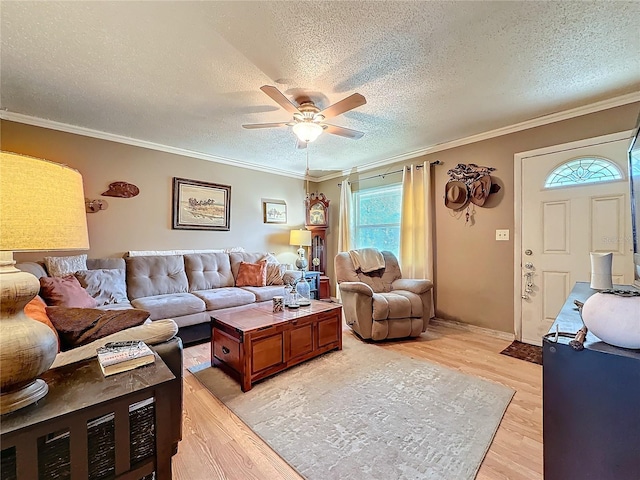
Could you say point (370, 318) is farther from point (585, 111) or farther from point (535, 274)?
point (585, 111)

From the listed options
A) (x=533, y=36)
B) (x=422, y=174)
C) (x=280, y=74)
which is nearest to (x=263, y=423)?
(x=280, y=74)

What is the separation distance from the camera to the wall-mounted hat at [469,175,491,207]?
3.23m

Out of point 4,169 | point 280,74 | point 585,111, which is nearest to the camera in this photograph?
point 4,169

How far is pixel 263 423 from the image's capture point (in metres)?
1.70

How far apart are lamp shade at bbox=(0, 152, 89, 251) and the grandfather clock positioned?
4.14 meters

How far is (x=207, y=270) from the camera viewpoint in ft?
12.3

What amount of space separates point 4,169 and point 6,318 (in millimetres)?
417

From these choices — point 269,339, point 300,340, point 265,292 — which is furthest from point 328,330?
point 265,292

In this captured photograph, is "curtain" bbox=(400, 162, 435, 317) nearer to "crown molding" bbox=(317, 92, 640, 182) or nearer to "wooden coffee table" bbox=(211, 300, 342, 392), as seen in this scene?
"crown molding" bbox=(317, 92, 640, 182)

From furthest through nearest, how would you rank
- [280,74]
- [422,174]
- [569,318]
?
[422,174], [280,74], [569,318]

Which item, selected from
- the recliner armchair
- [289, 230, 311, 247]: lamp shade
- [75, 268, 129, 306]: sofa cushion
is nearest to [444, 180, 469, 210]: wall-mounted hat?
the recliner armchair

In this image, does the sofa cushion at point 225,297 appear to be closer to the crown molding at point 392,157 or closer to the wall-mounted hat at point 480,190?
the crown molding at point 392,157

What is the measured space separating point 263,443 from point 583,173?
3532 mm

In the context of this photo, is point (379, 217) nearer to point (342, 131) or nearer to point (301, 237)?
point (301, 237)
